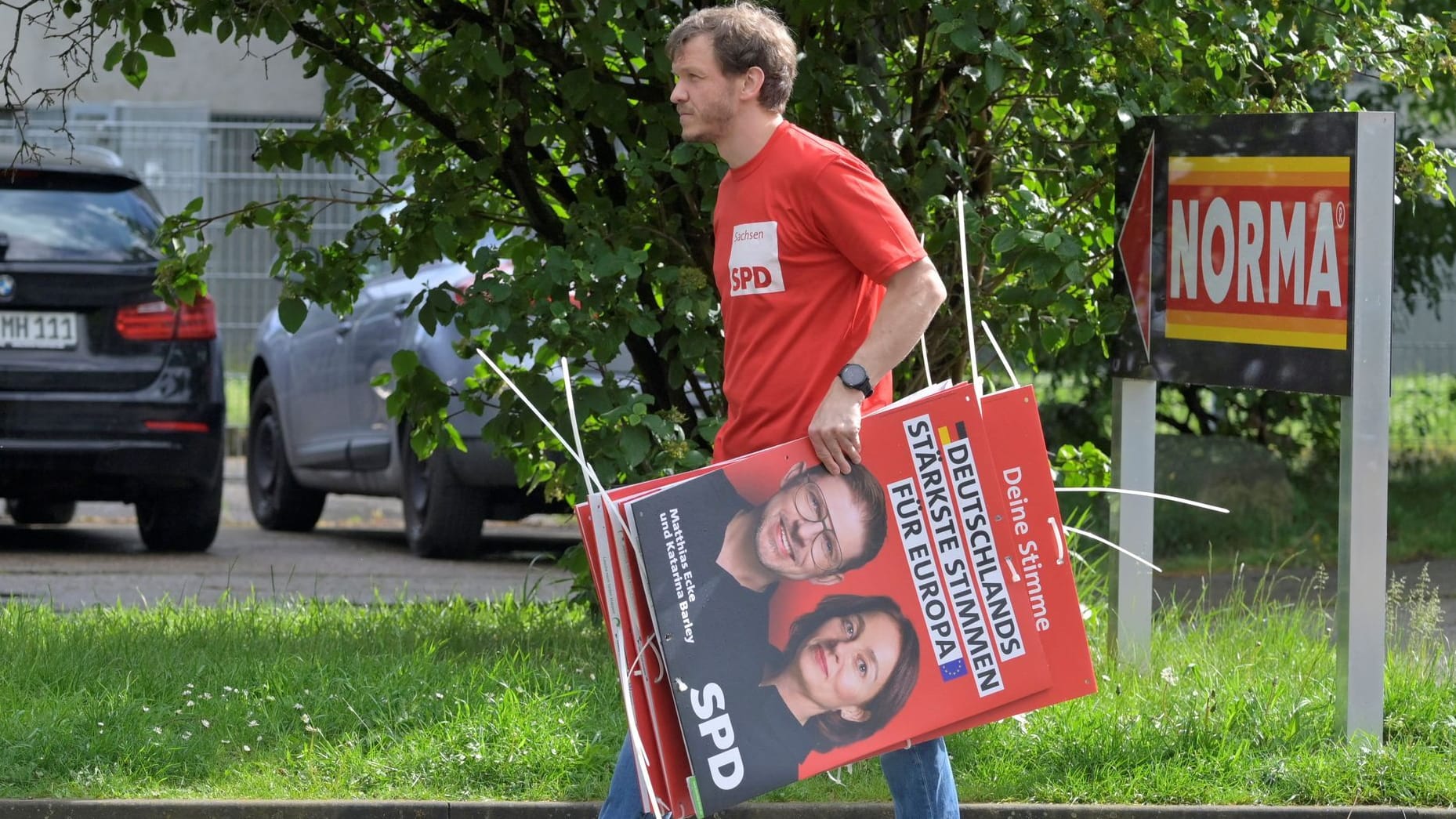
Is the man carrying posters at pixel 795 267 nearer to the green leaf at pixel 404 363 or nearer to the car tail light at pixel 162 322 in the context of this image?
the green leaf at pixel 404 363

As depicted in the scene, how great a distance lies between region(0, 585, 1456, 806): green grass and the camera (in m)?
4.69

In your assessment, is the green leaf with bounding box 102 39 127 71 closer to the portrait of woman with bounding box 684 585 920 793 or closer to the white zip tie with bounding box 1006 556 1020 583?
the portrait of woman with bounding box 684 585 920 793

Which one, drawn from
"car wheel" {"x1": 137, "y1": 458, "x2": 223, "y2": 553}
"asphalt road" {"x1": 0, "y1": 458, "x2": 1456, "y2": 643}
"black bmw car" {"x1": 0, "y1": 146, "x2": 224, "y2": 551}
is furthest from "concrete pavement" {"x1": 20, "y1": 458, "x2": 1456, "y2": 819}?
"car wheel" {"x1": 137, "y1": 458, "x2": 223, "y2": 553}

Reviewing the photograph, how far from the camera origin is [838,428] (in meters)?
3.27

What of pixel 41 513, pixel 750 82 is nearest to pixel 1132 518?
pixel 750 82

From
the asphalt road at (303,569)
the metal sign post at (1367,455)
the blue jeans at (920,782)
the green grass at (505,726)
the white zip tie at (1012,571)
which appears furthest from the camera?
the asphalt road at (303,569)

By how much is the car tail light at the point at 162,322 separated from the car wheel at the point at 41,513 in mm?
2442

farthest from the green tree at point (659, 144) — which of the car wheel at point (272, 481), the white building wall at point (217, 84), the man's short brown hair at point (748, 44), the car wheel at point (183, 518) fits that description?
the white building wall at point (217, 84)

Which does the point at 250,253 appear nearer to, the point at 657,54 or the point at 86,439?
the point at 86,439

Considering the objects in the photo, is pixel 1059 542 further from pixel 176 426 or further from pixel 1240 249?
pixel 176 426

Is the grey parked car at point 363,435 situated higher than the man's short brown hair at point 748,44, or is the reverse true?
the man's short brown hair at point 748,44

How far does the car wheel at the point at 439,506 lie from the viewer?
28.7 ft

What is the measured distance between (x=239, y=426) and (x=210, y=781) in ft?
35.2

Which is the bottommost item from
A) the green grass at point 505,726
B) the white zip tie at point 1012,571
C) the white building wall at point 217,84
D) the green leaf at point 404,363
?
the green grass at point 505,726
